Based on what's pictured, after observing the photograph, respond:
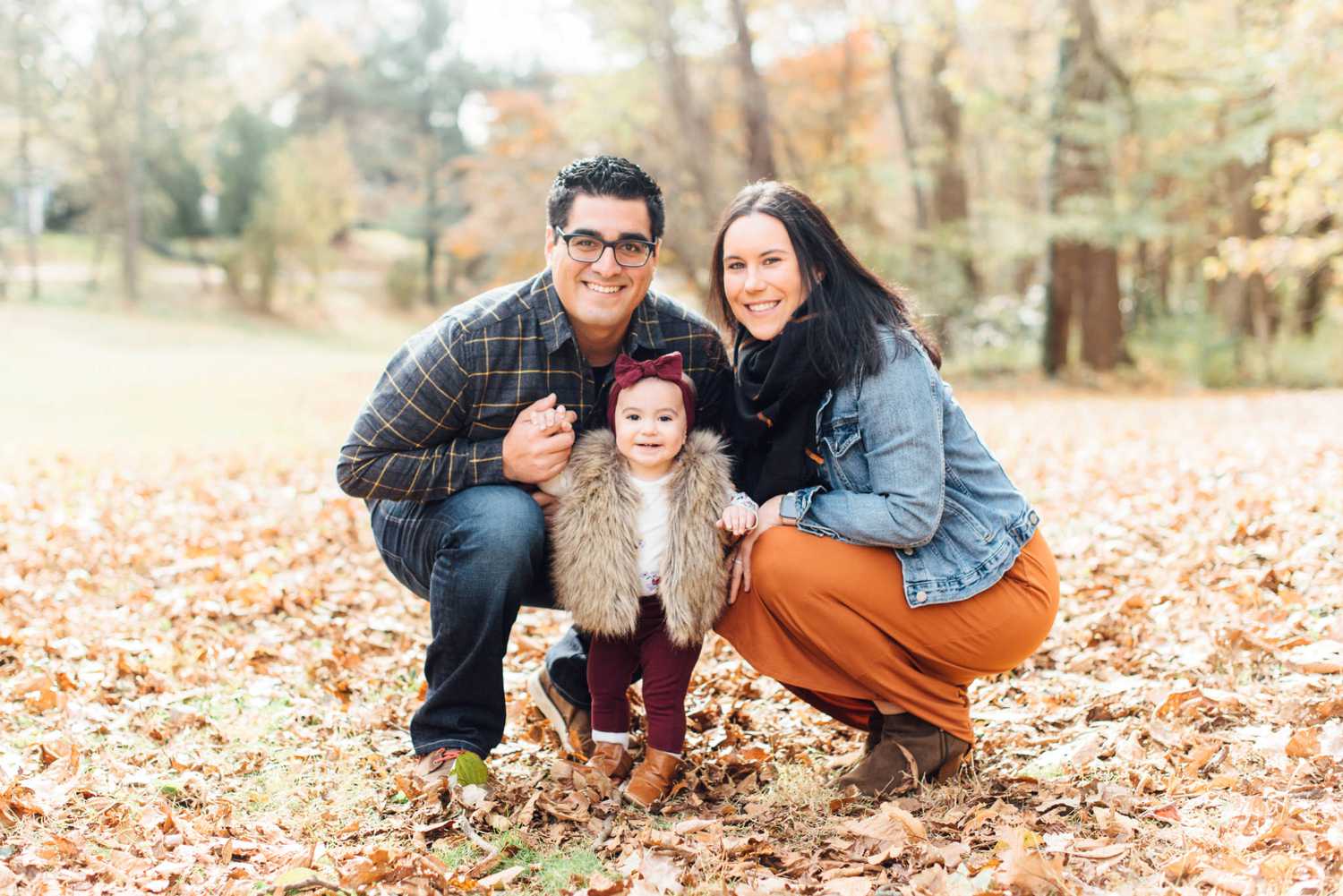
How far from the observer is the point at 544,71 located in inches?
1516

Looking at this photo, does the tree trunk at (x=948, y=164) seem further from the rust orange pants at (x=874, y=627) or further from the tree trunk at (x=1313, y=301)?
the rust orange pants at (x=874, y=627)

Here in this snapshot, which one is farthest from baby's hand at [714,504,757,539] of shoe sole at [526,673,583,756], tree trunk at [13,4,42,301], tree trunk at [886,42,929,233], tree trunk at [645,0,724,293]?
tree trunk at [13,4,42,301]

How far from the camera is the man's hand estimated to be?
3410mm

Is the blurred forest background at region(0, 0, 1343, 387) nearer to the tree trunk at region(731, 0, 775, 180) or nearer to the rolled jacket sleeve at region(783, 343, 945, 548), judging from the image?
the tree trunk at region(731, 0, 775, 180)

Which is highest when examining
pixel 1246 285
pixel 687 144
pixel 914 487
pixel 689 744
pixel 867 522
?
pixel 687 144

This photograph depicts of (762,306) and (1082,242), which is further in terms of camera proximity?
(1082,242)

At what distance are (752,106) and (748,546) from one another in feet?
44.8

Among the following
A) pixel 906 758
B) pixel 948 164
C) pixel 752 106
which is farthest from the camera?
pixel 948 164

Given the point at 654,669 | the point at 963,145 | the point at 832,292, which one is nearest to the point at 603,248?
the point at 832,292

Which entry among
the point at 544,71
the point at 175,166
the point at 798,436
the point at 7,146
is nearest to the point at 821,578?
the point at 798,436

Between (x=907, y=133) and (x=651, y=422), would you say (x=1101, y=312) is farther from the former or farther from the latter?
(x=651, y=422)

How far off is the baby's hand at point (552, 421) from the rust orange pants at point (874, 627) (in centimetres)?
70

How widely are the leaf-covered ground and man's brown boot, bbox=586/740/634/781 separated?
104 millimetres

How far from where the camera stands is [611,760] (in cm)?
338
